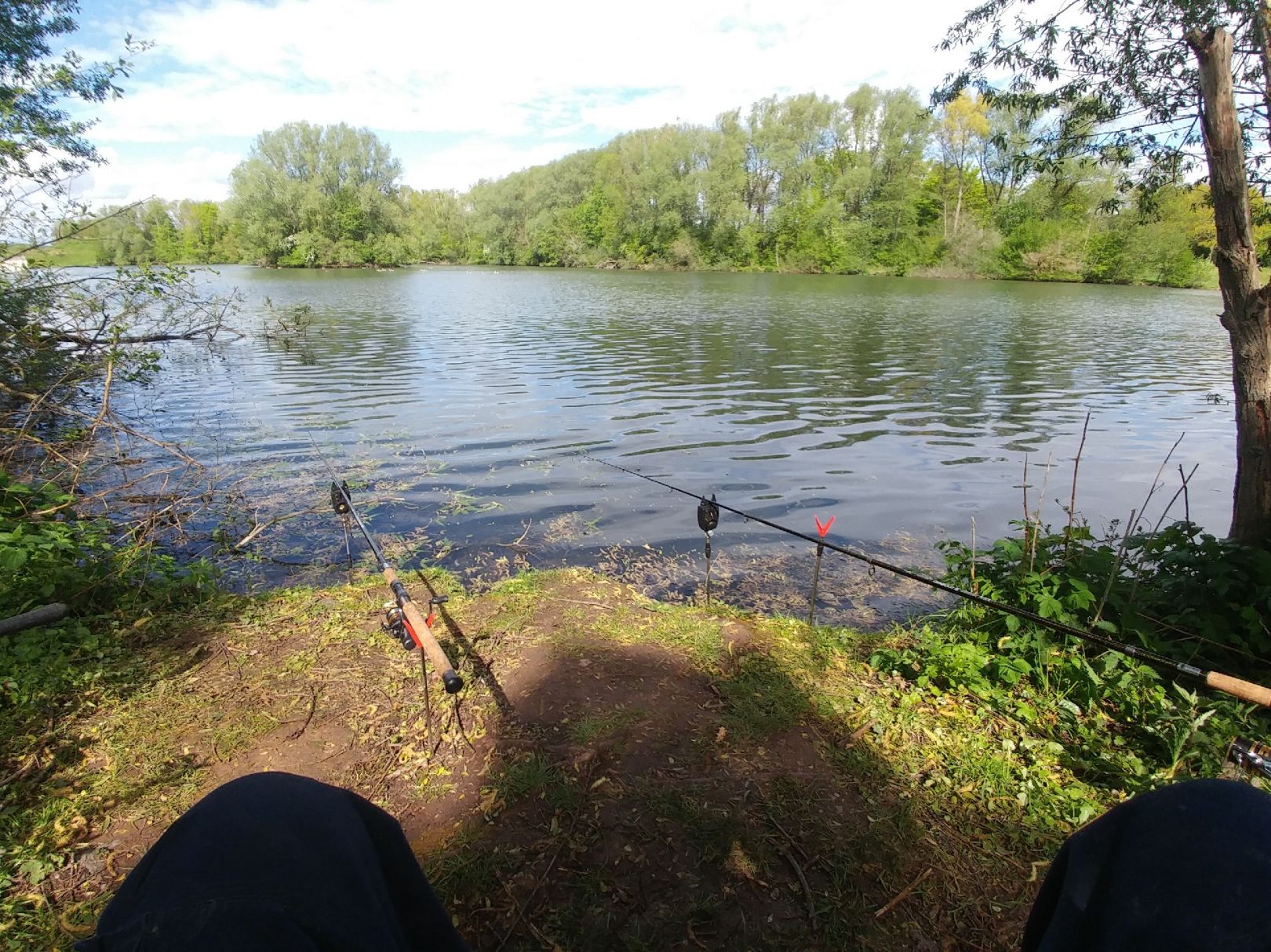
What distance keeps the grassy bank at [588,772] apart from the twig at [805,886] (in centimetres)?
1

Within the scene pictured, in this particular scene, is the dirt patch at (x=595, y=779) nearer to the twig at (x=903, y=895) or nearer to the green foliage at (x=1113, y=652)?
the twig at (x=903, y=895)

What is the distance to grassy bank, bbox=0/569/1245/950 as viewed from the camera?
8.68ft

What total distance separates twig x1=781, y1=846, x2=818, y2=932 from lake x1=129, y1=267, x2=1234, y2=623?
3.70 meters

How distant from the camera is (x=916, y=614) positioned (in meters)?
6.20

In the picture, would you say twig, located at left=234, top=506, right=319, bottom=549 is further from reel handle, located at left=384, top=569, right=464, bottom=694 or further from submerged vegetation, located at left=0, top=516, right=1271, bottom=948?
reel handle, located at left=384, top=569, right=464, bottom=694

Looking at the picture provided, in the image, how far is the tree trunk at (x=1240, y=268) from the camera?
15.3 ft

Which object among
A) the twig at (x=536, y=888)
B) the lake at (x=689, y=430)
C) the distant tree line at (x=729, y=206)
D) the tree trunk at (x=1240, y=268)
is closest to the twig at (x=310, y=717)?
the twig at (x=536, y=888)

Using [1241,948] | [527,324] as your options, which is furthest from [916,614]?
[527,324]

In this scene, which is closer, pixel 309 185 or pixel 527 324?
pixel 527 324

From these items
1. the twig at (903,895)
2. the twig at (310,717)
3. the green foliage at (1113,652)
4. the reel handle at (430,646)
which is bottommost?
the twig at (310,717)

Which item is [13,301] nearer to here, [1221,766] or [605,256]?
[1221,766]

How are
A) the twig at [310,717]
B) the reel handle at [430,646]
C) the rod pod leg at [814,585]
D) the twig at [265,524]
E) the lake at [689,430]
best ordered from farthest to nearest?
the lake at [689,430]
the twig at [265,524]
the rod pod leg at [814,585]
the twig at [310,717]
the reel handle at [430,646]

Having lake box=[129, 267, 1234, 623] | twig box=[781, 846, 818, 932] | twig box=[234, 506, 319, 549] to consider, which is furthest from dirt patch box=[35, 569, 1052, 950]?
twig box=[234, 506, 319, 549]

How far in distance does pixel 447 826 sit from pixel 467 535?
15.9 feet
